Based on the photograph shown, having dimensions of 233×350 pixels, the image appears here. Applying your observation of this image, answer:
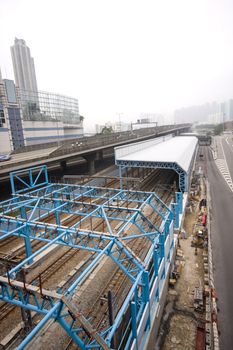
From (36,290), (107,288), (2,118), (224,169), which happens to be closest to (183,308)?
(107,288)

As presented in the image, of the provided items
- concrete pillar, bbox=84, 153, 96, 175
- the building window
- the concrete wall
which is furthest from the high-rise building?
concrete pillar, bbox=84, 153, 96, 175

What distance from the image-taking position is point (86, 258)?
12188 mm

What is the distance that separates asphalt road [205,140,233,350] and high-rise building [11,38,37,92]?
85.7 meters

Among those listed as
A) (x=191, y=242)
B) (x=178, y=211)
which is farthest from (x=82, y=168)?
(x=191, y=242)

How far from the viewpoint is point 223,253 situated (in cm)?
1348

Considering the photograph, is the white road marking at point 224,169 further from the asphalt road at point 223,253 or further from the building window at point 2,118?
the building window at point 2,118

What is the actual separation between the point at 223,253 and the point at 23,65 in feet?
336

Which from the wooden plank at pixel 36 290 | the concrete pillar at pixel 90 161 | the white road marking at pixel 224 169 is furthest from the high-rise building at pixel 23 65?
the wooden plank at pixel 36 290

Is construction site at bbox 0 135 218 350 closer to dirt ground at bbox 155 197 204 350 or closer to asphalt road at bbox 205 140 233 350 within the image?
dirt ground at bbox 155 197 204 350

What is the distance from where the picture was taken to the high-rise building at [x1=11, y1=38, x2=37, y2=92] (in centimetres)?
8691

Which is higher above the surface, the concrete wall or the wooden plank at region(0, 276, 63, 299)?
the concrete wall

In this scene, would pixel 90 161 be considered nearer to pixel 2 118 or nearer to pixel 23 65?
pixel 2 118

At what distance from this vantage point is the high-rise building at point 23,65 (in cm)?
8691

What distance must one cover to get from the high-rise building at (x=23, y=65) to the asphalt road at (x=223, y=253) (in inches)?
3375
